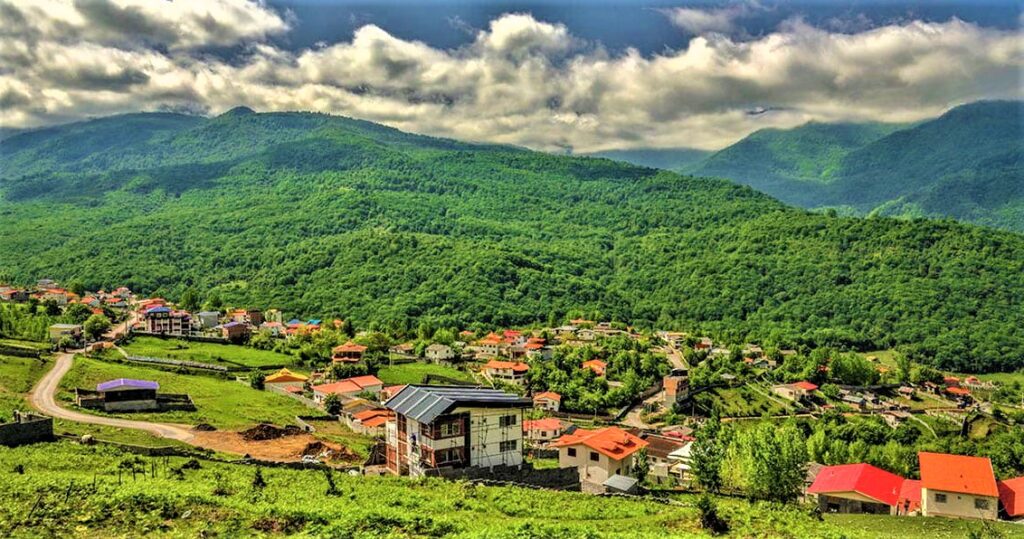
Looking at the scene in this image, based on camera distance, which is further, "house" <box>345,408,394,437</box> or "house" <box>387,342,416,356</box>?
"house" <box>387,342,416,356</box>

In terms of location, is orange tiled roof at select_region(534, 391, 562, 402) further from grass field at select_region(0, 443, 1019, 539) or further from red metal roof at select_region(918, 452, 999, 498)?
grass field at select_region(0, 443, 1019, 539)

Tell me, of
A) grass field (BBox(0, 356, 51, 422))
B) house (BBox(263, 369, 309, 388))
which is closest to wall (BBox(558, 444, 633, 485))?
house (BBox(263, 369, 309, 388))

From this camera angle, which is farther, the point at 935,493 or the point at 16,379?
the point at 16,379

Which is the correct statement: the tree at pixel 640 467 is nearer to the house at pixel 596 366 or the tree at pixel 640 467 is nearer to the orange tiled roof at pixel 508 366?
the orange tiled roof at pixel 508 366

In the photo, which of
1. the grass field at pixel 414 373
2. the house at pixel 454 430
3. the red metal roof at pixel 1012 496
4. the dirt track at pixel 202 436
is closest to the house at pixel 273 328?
the grass field at pixel 414 373

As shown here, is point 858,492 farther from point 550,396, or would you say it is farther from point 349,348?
point 349,348

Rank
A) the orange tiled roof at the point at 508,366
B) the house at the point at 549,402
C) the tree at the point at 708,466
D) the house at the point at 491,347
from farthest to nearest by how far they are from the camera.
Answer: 1. the house at the point at 491,347
2. the orange tiled roof at the point at 508,366
3. the house at the point at 549,402
4. the tree at the point at 708,466

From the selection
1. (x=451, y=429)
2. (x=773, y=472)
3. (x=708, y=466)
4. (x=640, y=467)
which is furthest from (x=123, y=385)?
(x=773, y=472)
